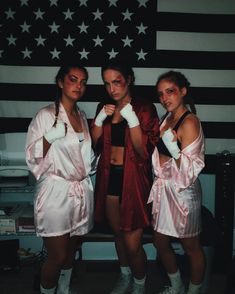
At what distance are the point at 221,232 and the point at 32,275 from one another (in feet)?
5.47

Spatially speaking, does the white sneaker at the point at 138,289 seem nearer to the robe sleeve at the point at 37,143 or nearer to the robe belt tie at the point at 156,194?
the robe belt tie at the point at 156,194

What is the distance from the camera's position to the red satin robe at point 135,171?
95.0 inches

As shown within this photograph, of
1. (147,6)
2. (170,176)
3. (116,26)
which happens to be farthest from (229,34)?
(170,176)

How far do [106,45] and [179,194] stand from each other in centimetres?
161

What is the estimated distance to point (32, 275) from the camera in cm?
305

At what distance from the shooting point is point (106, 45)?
321 cm

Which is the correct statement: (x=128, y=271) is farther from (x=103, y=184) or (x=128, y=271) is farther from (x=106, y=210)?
(x=103, y=184)

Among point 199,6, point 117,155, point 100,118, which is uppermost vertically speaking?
point 199,6

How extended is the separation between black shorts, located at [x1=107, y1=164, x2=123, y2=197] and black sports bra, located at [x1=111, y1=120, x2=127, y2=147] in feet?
0.54

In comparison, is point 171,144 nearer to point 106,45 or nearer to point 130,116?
point 130,116

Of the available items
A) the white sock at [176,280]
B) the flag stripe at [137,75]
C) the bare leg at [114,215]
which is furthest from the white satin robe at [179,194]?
the flag stripe at [137,75]

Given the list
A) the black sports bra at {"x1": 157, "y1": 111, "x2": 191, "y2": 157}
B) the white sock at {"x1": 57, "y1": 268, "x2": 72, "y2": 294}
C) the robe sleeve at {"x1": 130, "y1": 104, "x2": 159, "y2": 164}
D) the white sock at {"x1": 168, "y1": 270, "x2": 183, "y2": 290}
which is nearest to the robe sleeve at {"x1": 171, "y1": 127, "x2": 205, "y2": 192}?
the black sports bra at {"x1": 157, "y1": 111, "x2": 191, "y2": 157}

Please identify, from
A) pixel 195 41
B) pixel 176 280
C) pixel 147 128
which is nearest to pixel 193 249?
pixel 176 280

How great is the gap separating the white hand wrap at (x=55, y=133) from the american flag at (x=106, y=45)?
3.67ft
